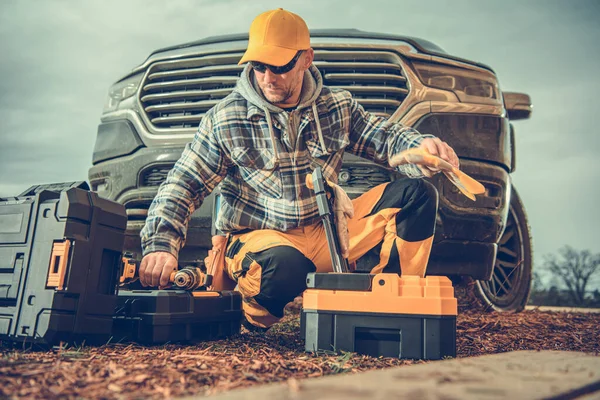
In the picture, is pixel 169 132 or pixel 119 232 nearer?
pixel 119 232

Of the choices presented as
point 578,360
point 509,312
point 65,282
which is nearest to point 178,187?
point 65,282

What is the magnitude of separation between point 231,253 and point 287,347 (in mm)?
648

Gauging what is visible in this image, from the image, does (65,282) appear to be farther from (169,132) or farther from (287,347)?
(169,132)

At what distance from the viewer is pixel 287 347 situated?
2879 millimetres

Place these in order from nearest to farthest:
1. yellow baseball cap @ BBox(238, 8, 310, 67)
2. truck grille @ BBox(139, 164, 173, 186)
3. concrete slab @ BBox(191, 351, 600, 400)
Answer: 1. concrete slab @ BBox(191, 351, 600, 400)
2. yellow baseball cap @ BBox(238, 8, 310, 67)
3. truck grille @ BBox(139, 164, 173, 186)

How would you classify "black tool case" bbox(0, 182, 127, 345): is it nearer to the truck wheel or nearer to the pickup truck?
the pickup truck

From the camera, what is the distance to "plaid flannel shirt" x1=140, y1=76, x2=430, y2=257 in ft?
10.4

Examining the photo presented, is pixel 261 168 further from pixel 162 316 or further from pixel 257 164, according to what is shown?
pixel 162 316

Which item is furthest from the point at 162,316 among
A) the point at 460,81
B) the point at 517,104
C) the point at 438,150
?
the point at 517,104

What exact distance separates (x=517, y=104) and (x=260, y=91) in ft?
8.01

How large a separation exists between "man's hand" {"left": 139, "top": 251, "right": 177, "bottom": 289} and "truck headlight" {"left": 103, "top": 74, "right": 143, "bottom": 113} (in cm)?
174

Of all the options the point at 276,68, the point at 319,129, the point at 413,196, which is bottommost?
the point at 413,196

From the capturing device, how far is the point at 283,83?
312 cm

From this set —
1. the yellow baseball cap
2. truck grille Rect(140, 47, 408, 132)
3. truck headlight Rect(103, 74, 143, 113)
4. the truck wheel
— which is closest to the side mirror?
the truck wheel
